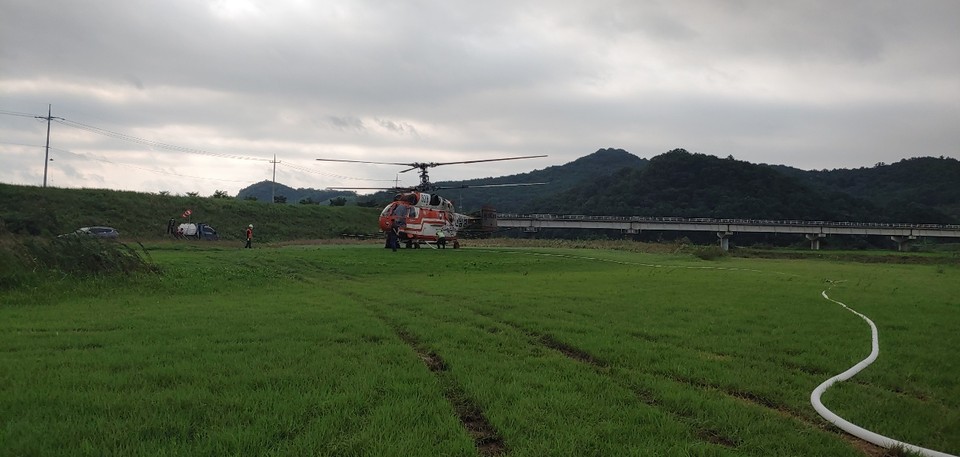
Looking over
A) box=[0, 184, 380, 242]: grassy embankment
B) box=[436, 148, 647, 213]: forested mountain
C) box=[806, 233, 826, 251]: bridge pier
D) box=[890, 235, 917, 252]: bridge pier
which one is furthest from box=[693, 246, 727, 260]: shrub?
box=[436, 148, 647, 213]: forested mountain

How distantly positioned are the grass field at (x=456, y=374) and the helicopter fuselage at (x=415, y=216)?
18431 millimetres

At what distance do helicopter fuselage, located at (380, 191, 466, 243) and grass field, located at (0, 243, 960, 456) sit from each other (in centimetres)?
1843

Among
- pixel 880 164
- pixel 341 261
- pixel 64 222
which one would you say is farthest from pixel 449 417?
pixel 880 164

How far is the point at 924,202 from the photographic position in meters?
128

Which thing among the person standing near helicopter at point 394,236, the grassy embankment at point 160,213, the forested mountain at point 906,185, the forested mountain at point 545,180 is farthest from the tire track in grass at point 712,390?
the forested mountain at point 906,185

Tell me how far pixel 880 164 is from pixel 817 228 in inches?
3384

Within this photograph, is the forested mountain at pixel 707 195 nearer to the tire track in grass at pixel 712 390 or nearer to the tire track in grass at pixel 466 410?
the tire track in grass at pixel 712 390

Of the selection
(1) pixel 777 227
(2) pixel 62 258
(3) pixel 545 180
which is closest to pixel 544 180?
(3) pixel 545 180

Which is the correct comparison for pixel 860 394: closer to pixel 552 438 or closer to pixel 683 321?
pixel 552 438

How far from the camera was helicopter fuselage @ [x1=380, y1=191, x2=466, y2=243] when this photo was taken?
32125 millimetres

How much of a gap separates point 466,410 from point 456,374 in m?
1.11

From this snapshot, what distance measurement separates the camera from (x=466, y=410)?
5480 mm

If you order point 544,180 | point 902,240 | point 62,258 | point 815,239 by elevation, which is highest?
point 544,180

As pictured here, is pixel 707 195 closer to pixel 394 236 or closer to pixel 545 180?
pixel 545 180
